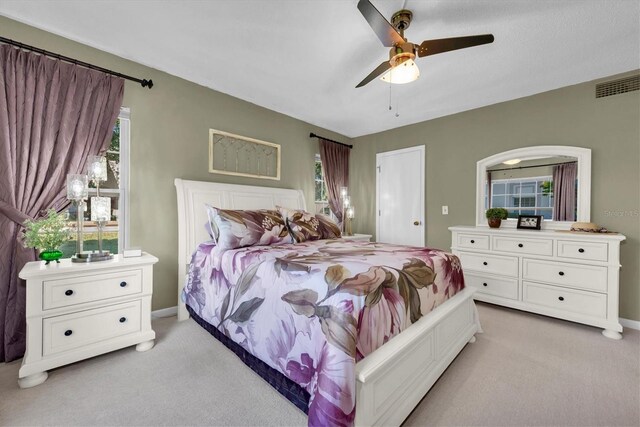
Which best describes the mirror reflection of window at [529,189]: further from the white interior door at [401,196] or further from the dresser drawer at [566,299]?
the white interior door at [401,196]

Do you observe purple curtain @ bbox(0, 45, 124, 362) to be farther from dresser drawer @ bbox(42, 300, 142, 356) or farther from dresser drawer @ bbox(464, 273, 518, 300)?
dresser drawer @ bbox(464, 273, 518, 300)

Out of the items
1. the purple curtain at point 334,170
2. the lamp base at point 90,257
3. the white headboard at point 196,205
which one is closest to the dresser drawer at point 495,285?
the purple curtain at point 334,170

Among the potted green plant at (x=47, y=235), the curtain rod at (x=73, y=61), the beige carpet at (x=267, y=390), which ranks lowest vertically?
the beige carpet at (x=267, y=390)

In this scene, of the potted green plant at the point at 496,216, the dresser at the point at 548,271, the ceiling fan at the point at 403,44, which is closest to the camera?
the ceiling fan at the point at 403,44

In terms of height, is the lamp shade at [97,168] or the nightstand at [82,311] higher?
the lamp shade at [97,168]

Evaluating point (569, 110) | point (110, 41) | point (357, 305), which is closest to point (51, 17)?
point (110, 41)

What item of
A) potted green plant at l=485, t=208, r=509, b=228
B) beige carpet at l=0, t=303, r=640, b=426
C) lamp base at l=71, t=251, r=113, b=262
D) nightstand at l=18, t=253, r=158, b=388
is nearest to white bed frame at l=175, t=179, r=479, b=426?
beige carpet at l=0, t=303, r=640, b=426

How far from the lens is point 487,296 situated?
3.27 m

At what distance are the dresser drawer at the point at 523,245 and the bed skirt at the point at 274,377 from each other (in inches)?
111

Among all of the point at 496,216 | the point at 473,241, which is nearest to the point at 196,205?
the point at 473,241

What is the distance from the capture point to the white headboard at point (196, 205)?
2.83 metres

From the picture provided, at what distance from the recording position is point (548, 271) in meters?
2.88

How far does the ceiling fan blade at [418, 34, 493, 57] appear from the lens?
1795mm

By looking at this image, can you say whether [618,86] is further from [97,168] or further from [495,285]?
[97,168]
